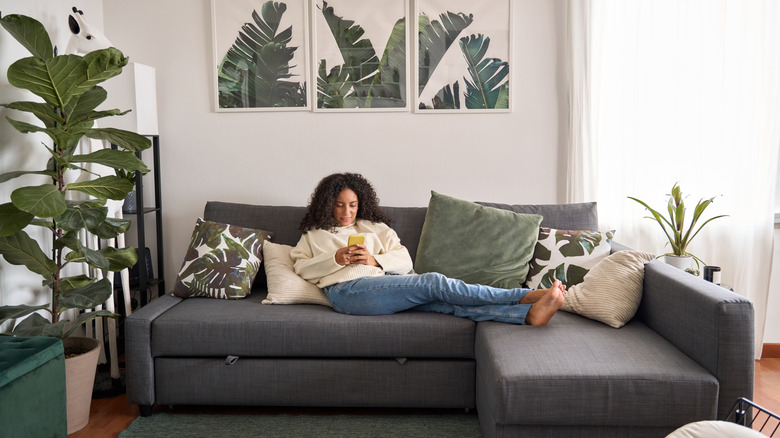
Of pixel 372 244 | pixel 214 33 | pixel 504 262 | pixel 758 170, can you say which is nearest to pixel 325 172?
pixel 372 244

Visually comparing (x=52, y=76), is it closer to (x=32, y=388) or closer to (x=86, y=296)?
(x=86, y=296)

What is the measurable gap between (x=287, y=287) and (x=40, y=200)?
3.42 feet

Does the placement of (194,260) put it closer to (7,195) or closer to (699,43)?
(7,195)

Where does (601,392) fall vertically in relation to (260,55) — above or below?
below

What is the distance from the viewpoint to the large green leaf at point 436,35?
3301 millimetres

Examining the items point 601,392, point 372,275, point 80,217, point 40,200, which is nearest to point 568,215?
point 372,275

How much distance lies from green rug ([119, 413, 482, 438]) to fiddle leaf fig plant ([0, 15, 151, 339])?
1.69 ft

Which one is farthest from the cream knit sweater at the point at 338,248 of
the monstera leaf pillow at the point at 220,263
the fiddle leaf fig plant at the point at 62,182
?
the fiddle leaf fig plant at the point at 62,182

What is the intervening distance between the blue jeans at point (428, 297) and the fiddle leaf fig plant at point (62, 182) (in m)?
0.94

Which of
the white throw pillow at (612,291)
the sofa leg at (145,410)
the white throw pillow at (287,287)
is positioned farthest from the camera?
the white throw pillow at (287,287)

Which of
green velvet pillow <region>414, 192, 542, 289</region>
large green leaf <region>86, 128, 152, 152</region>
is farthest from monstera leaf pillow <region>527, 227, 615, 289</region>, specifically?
large green leaf <region>86, 128, 152, 152</region>

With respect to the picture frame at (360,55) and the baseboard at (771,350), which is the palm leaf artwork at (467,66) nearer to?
the picture frame at (360,55)

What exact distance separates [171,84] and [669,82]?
2710mm

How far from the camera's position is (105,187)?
241 cm
